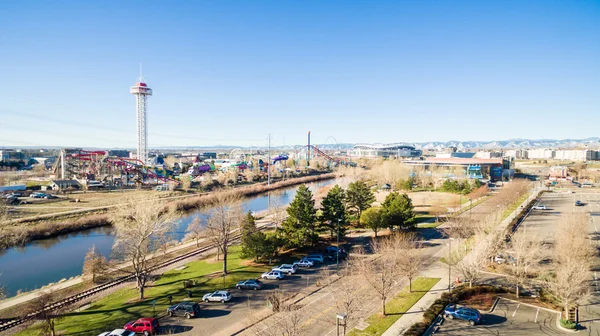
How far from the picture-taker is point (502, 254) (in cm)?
2878

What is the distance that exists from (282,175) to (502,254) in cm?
7931

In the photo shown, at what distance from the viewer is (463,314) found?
1877 centimetres

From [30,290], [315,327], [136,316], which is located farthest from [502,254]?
[30,290]

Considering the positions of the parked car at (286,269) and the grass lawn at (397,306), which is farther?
the parked car at (286,269)

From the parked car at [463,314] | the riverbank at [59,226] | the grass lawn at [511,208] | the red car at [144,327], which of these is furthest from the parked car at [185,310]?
the grass lawn at [511,208]

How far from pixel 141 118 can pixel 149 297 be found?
359 feet

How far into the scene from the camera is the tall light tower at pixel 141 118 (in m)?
118

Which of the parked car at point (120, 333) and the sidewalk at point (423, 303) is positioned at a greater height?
the parked car at point (120, 333)

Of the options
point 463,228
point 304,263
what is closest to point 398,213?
point 463,228

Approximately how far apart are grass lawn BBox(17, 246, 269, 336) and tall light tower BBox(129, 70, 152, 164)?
332ft

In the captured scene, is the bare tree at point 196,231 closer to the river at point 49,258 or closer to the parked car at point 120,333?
the river at point 49,258

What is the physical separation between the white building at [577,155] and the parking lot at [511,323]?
180 meters

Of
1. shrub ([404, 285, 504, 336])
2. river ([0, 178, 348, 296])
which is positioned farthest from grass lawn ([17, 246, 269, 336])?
shrub ([404, 285, 504, 336])

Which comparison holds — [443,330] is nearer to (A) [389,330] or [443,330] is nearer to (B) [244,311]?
(A) [389,330]
